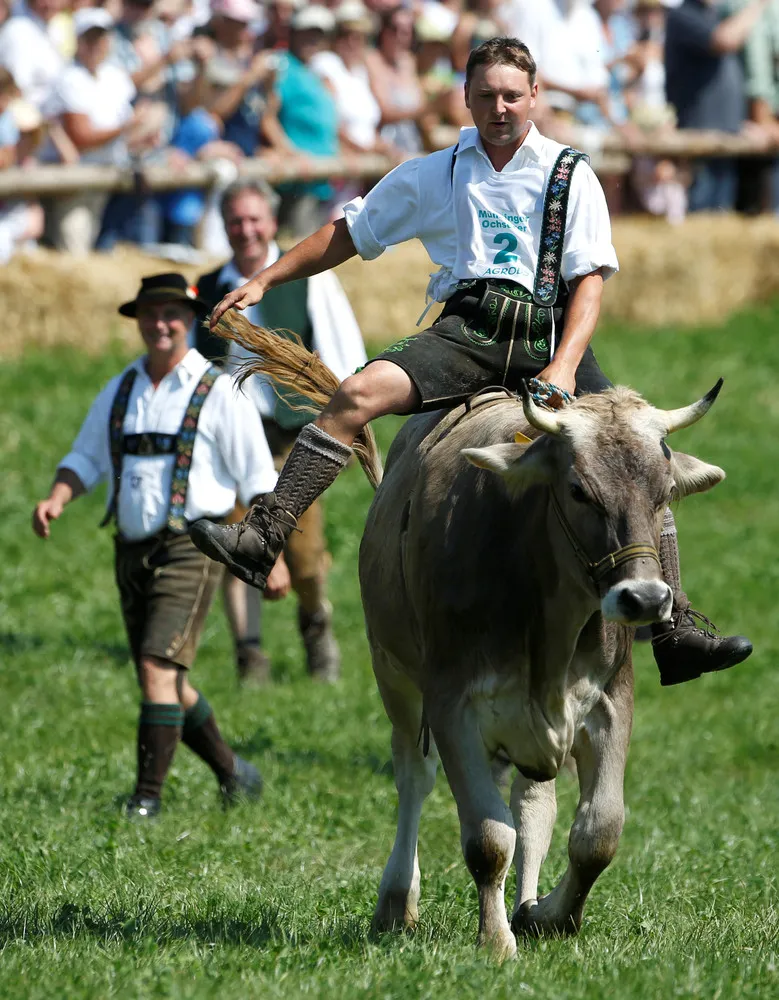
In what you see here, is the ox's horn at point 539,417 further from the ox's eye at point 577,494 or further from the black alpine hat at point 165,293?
the black alpine hat at point 165,293

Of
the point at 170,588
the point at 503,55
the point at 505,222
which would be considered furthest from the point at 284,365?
the point at 170,588

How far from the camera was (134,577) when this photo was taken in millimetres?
8586

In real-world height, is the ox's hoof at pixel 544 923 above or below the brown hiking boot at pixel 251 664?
above

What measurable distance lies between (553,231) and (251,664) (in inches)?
212

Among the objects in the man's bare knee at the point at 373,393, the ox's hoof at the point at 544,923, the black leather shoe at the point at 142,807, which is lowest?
the black leather shoe at the point at 142,807

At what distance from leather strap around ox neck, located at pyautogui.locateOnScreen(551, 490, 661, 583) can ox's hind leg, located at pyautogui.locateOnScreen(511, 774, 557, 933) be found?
4.32 ft

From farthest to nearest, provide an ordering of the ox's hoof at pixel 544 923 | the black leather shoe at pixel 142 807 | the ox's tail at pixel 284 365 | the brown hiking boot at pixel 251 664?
the brown hiking boot at pixel 251 664
the black leather shoe at pixel 142 807
the ox's tail at pixel 284 365
the ox's hoof at pixel 544 923

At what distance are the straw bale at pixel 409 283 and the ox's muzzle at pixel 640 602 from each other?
10.0 meters

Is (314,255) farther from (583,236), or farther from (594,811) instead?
(594,811)

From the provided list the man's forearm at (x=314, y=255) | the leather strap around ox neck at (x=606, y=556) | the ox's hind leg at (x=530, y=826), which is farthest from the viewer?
the man's forearm at (x=314, y=255)

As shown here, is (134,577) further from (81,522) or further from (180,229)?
(180,229)

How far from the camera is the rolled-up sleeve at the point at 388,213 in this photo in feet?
21.9

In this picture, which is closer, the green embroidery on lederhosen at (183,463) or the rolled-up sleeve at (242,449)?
the green embroidery on lederhosen at (183,463)

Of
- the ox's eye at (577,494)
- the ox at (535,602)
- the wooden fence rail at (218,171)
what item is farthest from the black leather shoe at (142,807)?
the wooden fence rail at (218,171)
